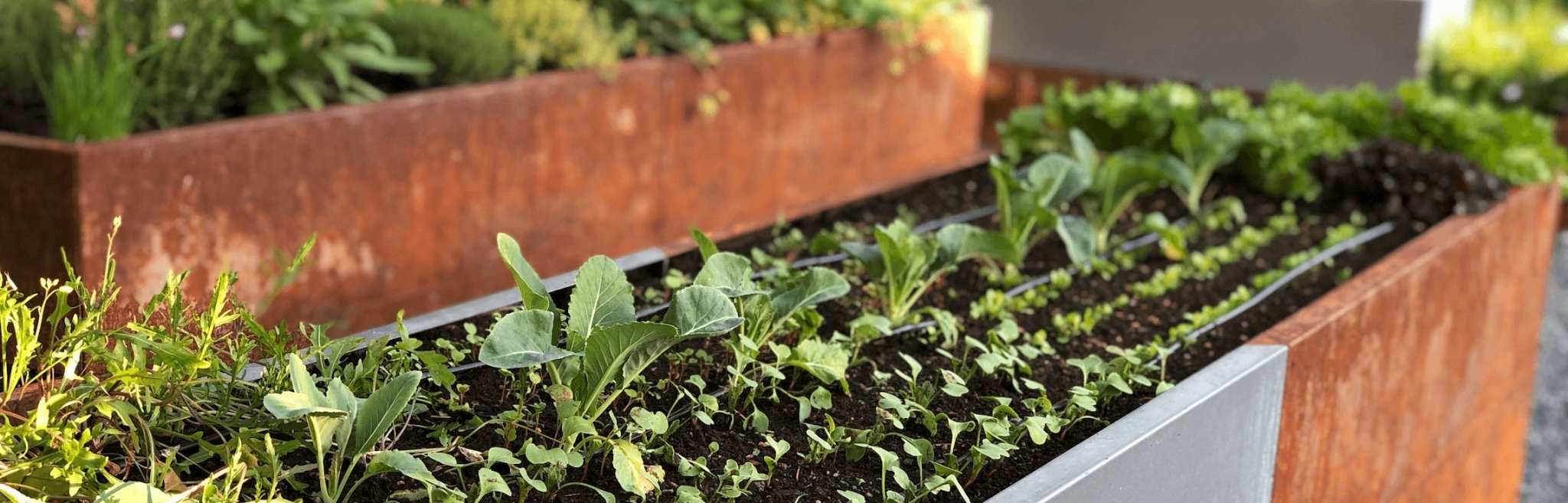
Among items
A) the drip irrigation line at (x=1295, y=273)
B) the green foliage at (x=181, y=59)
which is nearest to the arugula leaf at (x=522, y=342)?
the drip irrigation line at (x=1295, y=273)

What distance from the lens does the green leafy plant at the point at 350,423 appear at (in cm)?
141

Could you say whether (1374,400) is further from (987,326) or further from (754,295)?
(754,295)

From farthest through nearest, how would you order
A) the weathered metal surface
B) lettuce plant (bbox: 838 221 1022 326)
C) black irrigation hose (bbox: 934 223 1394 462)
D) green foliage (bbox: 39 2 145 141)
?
1. green foliage (bbox: 39 2 145 141)
2. black irrigation hose (bbox: 934 223 1394 462)
3. lettuce plant (bbox: 838 221 1022 326)
4. the weathered metal surface

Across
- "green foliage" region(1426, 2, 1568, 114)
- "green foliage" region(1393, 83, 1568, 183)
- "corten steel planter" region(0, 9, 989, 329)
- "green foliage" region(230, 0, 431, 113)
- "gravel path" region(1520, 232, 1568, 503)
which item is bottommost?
"gravel path" region(1520, 232, 1568, 503)

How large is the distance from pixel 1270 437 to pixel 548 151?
2404mm

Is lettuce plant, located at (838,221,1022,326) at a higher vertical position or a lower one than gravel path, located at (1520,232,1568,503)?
higher

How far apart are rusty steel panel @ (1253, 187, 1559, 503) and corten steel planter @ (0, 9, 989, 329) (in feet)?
3.56

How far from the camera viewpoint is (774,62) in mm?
4773

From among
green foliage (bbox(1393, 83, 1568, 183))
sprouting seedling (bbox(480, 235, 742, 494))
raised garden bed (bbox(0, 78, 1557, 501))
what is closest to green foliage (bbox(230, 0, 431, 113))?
raised garden bed (bbox(0, 78, 1557, 501))

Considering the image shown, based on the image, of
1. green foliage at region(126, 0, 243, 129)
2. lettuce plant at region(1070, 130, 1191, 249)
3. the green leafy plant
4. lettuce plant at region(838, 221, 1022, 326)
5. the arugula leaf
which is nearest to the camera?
the green leafy plant

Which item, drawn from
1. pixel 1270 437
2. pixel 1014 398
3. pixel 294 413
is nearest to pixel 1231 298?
pixel 1270 437

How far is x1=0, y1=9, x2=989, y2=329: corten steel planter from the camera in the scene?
9.71ft

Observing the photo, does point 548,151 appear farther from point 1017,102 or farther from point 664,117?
point 1017,102

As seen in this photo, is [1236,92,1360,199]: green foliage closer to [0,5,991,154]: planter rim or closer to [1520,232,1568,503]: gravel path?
[1520,232,1568,503]: gravel path
